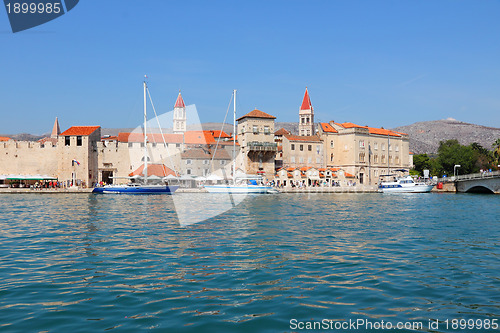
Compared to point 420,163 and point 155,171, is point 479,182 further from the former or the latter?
point 155,171

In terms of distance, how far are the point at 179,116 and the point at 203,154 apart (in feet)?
138

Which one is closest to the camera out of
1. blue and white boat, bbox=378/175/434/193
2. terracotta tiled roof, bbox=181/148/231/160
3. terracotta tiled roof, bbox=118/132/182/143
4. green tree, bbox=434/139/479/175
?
blue and white boat, bbox=378/175/434/193

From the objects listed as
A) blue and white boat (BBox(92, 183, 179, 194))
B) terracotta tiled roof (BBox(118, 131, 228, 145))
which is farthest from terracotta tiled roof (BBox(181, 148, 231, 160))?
blue and white boat (BBox(92, 183, 179, 194))

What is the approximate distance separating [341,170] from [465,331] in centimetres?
6584

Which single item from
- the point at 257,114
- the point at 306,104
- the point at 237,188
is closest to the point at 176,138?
the point at 257,114

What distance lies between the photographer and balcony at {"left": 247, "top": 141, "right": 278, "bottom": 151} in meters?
66.4

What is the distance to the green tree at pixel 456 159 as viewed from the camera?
235 ft

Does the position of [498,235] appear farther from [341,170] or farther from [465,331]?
[341,170]

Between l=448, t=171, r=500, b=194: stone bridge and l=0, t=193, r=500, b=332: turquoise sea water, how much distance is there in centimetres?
4338

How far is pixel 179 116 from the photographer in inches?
4107

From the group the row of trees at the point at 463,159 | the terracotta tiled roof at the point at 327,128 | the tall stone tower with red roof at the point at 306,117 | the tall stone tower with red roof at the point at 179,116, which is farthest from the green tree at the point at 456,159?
the tall stone tower with red roof at the point at 179,116

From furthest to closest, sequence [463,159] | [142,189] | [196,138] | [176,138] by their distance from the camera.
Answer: [463,159]
[196,138]
[176,138]
[142,189]

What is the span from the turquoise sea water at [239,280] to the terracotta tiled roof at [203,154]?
162 feet

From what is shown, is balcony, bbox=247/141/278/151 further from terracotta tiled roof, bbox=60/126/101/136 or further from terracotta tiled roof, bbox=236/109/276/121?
terracotta tiled roof, bbox=60/126/101/136
